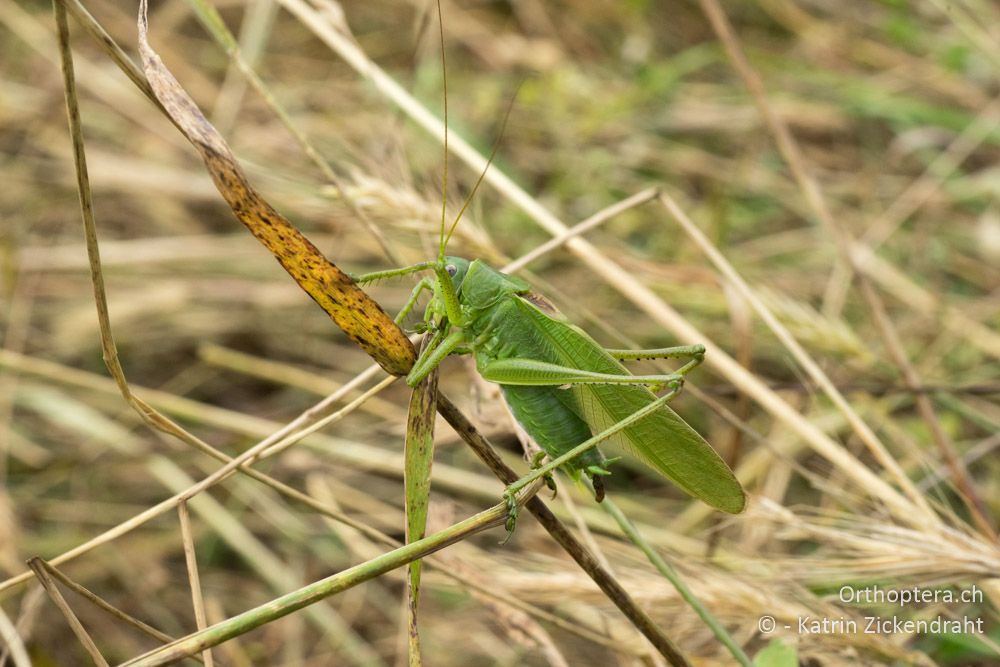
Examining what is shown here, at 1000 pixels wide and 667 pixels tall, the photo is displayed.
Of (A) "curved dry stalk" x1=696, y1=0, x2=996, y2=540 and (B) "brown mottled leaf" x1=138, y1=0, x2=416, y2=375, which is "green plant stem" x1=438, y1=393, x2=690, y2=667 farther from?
(A) "curved dry stalk" x1=696, y1=0, x2=996, y2=540

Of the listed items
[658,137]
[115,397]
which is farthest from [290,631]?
[658,137]

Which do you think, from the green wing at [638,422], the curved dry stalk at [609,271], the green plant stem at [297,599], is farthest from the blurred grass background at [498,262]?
the green plant stem at [297,599]

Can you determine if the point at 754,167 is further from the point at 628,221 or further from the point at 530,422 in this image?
the point at 530,422

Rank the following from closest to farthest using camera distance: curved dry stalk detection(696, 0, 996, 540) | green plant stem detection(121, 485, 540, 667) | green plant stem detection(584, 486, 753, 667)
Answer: green plant stem detection(121, 485, 540, 667) → green plant stem detection(584, 486, 753, 667) → curved dry stalk detection(696, 0, 996, 540)

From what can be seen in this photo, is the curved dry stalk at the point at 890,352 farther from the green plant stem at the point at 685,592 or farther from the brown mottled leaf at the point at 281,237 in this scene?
the brown mottled leaf at the point at 281,237

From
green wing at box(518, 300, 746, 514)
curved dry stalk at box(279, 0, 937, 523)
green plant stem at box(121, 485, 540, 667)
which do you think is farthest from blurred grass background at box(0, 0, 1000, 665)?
green plant stem at box(121, 485, 540, 667)
